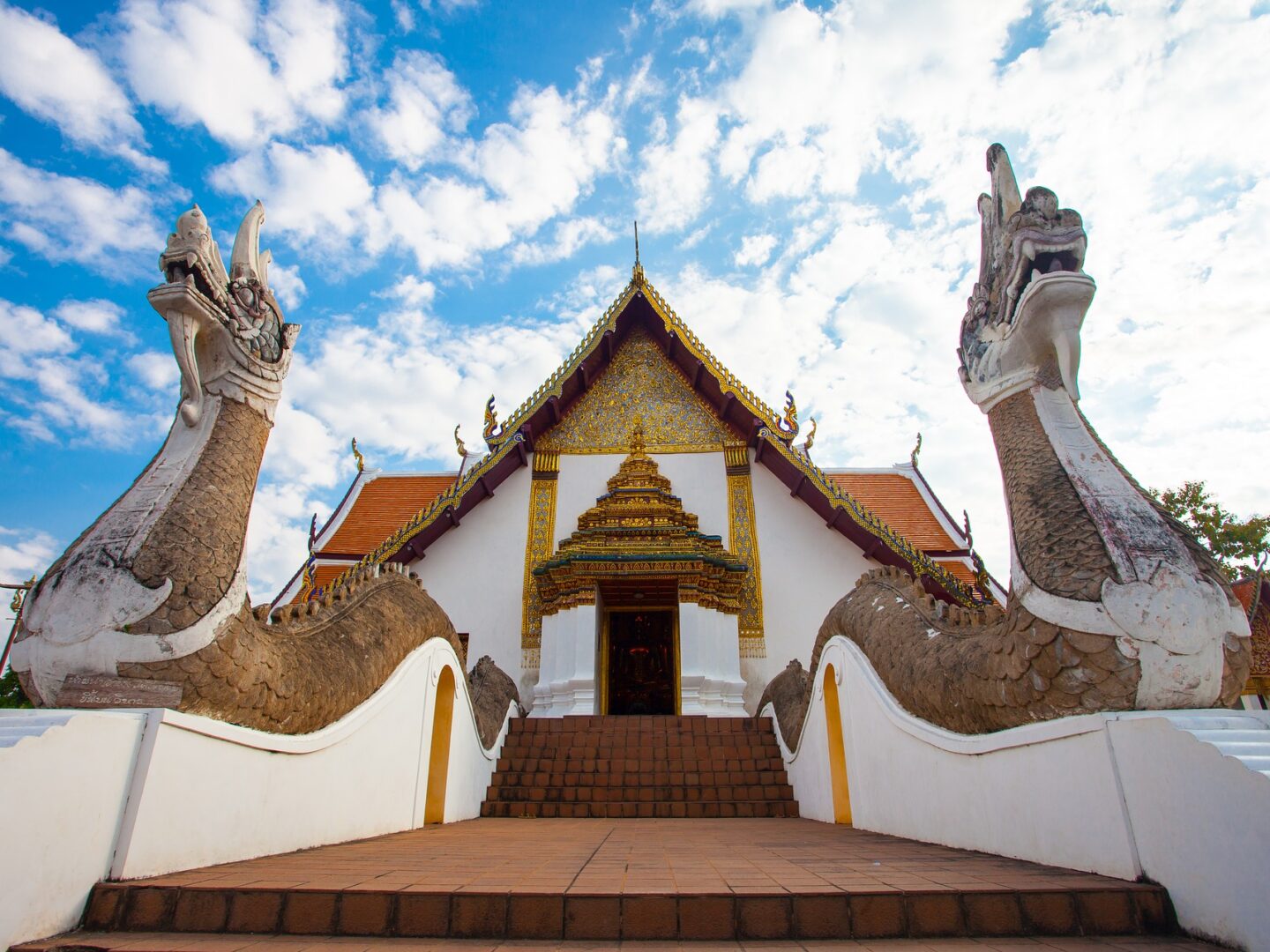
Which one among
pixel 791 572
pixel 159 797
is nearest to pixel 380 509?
pixel 791 572

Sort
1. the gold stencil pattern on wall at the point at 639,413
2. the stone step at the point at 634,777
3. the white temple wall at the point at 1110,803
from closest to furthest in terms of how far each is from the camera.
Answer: the white temple wall at the point at 1110,803 < the stone step at the point at 634,777 < the gold stencil pattern on wall at the point at 639,413

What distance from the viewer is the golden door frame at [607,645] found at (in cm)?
786

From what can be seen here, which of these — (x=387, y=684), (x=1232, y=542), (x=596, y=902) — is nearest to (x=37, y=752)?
(x=596, y=902)

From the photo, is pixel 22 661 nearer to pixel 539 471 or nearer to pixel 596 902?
pixel 596 902

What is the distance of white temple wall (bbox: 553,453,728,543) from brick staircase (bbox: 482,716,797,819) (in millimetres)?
2888

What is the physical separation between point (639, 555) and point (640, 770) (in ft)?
8.41

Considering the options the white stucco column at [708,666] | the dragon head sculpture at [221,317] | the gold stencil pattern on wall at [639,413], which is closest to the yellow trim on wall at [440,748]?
the dragon head sculpture at [221,317]

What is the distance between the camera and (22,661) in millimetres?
2195

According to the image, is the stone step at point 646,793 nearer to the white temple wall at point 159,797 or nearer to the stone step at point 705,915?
the white temple wall at point 159,797

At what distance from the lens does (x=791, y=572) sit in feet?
28.4

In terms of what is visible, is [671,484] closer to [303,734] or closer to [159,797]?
[303,734]

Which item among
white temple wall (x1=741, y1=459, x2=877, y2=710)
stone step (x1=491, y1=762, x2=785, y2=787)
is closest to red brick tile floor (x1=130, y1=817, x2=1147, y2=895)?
stone step (x1=491, y1=762, x2=785, y2=787)

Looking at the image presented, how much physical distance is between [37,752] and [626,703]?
742 centimetres

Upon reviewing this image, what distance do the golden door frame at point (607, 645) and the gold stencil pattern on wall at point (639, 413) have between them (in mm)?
2010
